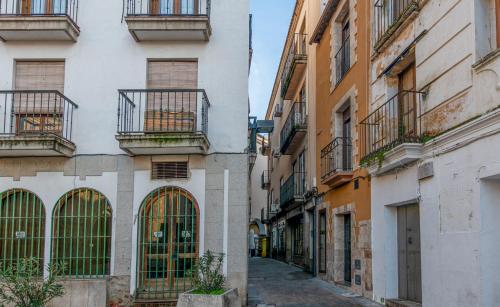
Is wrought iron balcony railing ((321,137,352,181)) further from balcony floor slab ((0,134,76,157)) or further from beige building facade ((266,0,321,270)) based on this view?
balcony floor slab ((0,134,76,157))

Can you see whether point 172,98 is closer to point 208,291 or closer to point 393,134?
point 208,291

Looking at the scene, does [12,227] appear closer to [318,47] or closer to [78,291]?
[78,291]

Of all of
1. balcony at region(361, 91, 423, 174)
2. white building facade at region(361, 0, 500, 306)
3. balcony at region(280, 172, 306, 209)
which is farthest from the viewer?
balcony at region(280, 172, 306, 209)

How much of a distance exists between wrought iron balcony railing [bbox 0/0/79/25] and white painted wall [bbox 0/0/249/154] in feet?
0.72

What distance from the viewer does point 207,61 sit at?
39.7 feet

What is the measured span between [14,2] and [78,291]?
21.9 ft

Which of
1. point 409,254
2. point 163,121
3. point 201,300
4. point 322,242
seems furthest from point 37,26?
point 322,242

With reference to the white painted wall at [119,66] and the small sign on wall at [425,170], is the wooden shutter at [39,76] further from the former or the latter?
the small sign on wall at [425,170]

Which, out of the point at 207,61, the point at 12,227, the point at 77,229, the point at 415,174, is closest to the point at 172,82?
the point at 207,61

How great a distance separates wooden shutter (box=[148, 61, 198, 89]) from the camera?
12164 millimetres

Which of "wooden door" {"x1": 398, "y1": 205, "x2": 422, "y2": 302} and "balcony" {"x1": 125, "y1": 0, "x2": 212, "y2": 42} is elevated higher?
"balcony" {"x1": 125, "y1": 0, "x2": 212, "y2": 42}

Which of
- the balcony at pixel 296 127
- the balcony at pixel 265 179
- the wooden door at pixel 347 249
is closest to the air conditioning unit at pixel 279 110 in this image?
the balcony at pixel 296 127

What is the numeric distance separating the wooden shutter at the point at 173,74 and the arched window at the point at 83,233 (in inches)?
106

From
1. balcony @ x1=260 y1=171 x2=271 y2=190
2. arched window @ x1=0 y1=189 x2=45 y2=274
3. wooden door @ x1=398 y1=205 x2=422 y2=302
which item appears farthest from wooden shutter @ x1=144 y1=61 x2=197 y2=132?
balcony @ x1=260 y1=171 x2=271 y2=190
